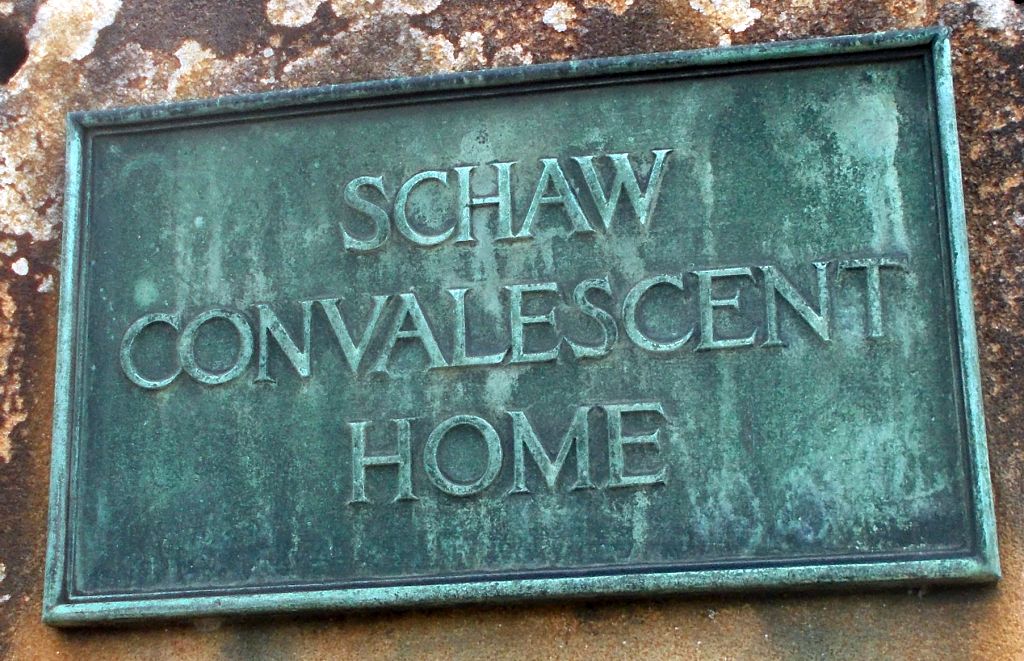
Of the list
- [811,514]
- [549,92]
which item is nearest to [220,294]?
[549,92]

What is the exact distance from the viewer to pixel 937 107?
2.69 m

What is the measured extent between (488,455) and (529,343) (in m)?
0.25

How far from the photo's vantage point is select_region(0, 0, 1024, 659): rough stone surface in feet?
8.43

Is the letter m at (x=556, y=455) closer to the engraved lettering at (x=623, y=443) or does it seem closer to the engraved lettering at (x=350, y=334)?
the engraved lettering at (x=623, y=443)

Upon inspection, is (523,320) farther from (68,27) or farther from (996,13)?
(68,27)

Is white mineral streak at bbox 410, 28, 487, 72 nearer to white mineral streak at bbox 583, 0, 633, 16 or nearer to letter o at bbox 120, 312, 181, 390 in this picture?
white mineral streak at bbox 583, 0, 633, 16

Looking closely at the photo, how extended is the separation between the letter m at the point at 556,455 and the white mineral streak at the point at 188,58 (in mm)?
1182

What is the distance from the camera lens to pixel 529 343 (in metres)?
2.73

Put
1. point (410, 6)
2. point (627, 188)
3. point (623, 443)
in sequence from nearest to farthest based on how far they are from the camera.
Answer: point (623, 443)
point (627, 188)
point (410, 6)

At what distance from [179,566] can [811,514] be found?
131 cm

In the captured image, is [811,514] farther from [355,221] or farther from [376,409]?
[355,221]

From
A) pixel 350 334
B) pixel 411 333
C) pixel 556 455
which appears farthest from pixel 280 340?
pixel 556 455

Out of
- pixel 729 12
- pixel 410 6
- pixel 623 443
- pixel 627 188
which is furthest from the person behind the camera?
pixel 410 6

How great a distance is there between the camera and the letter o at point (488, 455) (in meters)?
2.67
